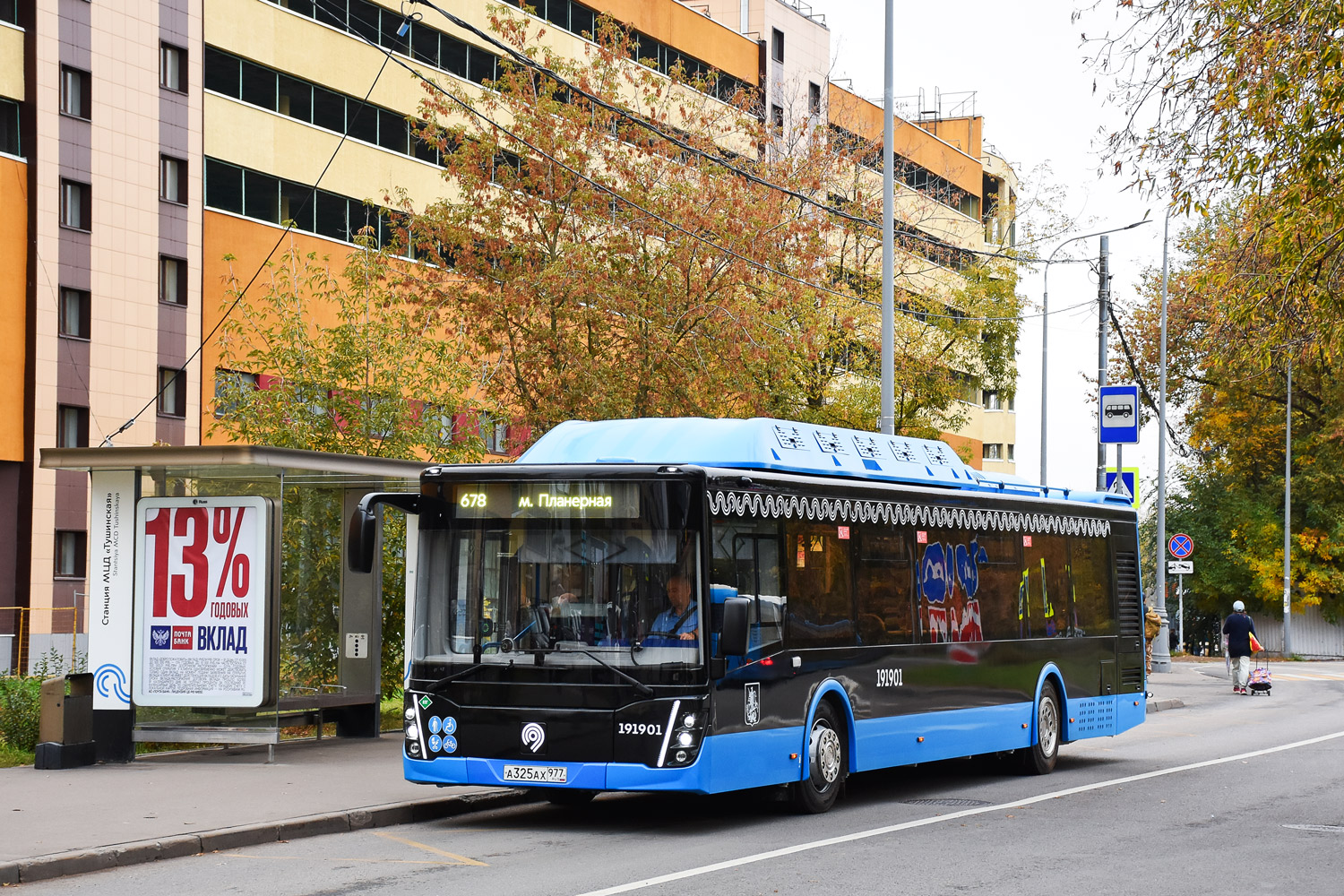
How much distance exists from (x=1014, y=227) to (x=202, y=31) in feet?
70.2

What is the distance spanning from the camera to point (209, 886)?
31.2 ft

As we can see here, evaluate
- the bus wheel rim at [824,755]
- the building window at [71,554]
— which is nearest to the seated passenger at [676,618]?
the bus wheel rim at [824,755]

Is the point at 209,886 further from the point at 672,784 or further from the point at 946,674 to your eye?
the point at 946,674

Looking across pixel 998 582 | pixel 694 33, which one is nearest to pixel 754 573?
pixel 998 582

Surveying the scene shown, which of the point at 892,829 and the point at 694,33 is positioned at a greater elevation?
the point at 694,33

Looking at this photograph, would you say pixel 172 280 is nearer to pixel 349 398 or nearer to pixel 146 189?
pixel 146 189

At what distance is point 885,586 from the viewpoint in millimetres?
14266

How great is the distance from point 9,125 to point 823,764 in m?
27.3

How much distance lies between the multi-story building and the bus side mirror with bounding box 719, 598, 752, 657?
20.9 meters

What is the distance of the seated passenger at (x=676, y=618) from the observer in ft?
38.5

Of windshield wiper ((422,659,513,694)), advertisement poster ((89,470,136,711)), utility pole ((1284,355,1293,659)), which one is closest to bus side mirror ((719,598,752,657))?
windshield wiper ((422,659,513,694))

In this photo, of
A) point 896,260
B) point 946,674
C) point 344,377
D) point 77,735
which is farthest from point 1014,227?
point 77,735

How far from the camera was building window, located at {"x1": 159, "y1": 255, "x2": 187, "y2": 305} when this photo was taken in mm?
36688

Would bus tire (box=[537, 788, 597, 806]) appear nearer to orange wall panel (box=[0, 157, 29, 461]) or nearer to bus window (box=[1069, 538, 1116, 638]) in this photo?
bus window (box=[1069, 538, 1116, 638])
